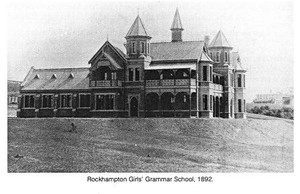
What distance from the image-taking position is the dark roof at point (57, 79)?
53716 millimetres

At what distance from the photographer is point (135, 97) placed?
48062 millimetres

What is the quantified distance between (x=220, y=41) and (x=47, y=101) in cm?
2186

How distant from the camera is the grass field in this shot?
28.4 m

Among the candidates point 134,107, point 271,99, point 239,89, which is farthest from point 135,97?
point 271,99

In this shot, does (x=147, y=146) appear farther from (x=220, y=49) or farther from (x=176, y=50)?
(x=220, y=49)

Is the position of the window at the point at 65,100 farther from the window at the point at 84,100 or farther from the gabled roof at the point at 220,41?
the gabled roof at the point at 220,41

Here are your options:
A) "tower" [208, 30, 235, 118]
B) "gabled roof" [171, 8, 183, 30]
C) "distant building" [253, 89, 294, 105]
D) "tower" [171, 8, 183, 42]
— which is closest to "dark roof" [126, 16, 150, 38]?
"tower" [171, 8, 183, 42]

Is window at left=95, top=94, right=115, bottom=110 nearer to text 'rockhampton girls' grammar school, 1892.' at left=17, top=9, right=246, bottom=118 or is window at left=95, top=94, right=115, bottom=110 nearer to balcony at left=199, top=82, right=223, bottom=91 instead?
text 'rockhampton girls' grammar school, 1892.' at left=17, top=9, right=246, bottom=118

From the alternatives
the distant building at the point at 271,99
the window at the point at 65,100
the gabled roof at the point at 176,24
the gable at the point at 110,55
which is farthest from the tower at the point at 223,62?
the window at the point at 65,100

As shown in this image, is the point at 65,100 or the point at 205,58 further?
the point at 65,100
